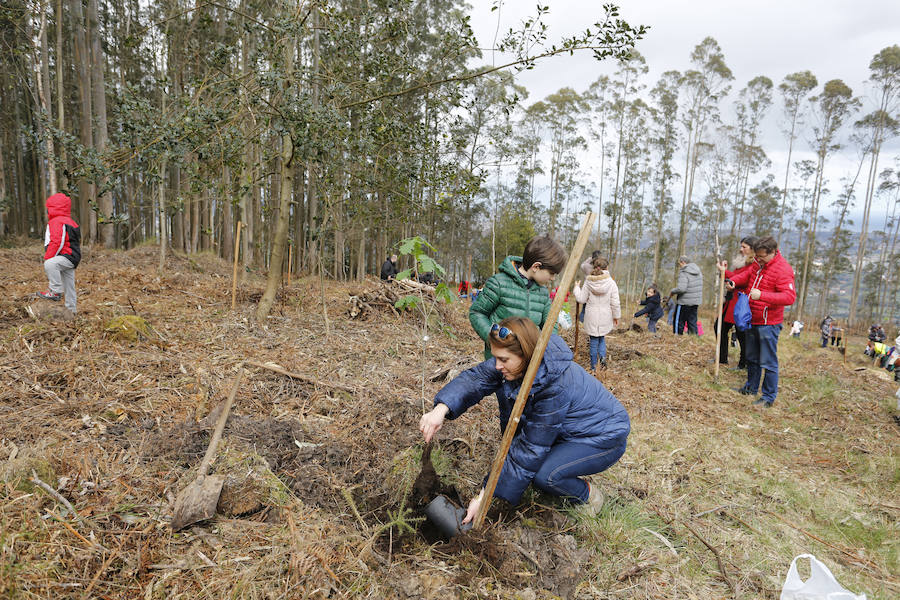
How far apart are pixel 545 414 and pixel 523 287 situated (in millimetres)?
1058

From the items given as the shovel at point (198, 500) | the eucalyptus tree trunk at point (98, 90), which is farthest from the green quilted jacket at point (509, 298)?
the eucalyptus tree trunk at point (98, 90)

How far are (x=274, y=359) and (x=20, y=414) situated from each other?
2087 mm

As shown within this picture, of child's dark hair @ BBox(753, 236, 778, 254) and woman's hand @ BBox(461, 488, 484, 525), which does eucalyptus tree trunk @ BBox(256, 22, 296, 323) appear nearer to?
woman's hand @ BBox(461, 488, 484, 525)

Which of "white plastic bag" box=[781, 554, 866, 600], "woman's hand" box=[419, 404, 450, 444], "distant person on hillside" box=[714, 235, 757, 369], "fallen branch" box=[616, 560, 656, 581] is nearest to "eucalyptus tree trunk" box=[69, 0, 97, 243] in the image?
"woman's hand" box=[419, 404, 450, 444]

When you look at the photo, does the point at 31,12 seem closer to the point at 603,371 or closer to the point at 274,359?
the point at 274,359

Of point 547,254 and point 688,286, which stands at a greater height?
point 547,254

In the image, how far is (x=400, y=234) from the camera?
2139 cm

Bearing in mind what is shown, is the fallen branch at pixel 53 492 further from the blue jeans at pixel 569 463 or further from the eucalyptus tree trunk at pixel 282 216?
the eucalyptus tree trunk at pixel 282 216

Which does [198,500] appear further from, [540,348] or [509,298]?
[509,298]

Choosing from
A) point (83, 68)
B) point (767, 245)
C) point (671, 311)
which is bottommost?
point (671, 311)

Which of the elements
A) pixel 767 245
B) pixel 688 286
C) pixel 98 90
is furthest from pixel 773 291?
pixel 98 90

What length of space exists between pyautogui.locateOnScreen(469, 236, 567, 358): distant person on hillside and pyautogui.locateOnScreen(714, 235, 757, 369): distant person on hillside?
12.0 ft

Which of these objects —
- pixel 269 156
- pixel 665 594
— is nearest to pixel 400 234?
pixel 269 156

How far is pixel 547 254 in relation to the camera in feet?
9.18
